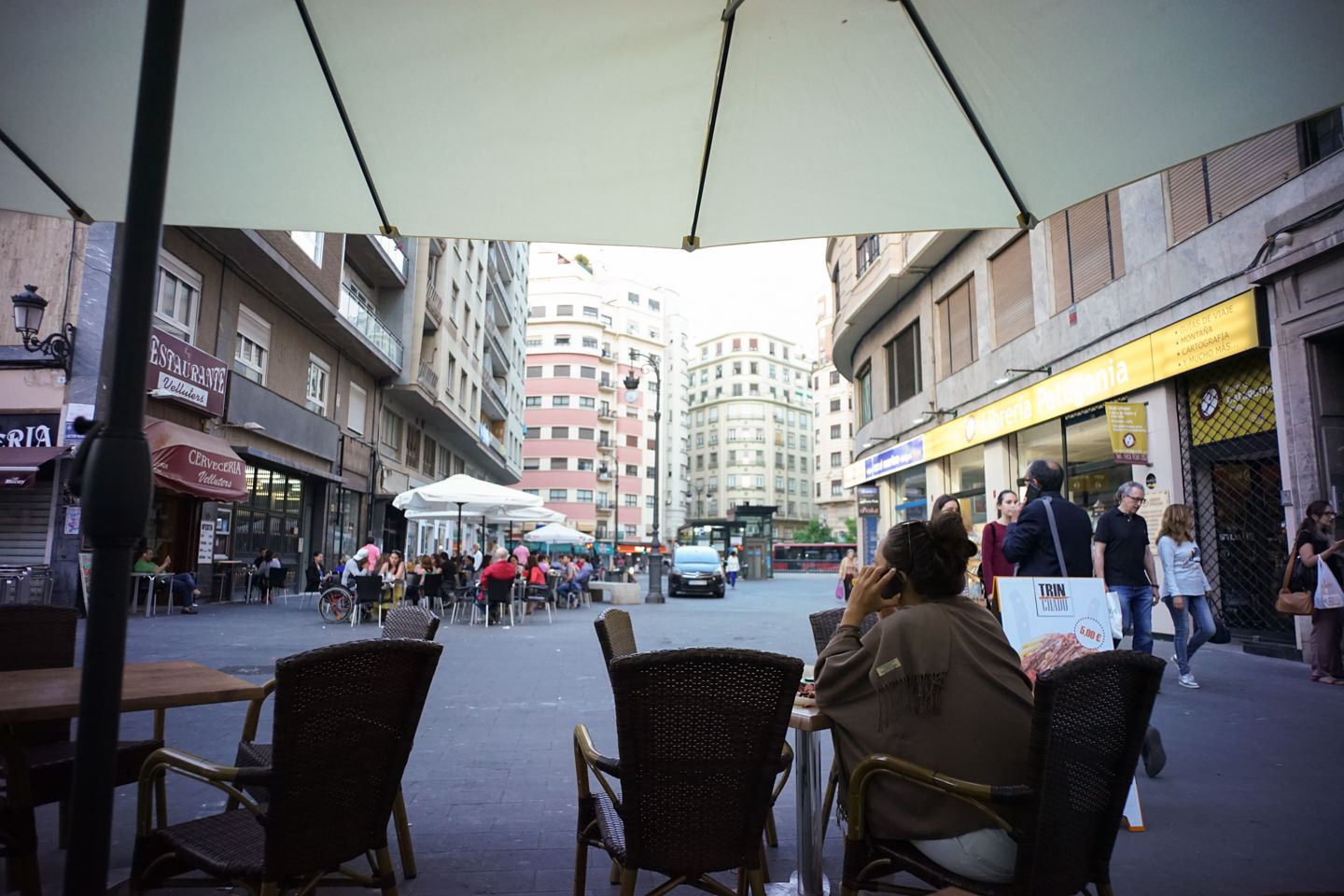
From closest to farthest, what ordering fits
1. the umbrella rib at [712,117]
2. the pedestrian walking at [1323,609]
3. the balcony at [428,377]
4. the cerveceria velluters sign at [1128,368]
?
1. the umbrella rib at [712,117]
2. the pedestrian walking at [1323,609]
3. the cerveceria velluters sign at [1128,368]
4. the balcony at [428,377]

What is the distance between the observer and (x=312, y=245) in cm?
2041

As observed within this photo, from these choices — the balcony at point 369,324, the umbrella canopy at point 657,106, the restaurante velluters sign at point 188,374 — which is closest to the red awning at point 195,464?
the restaurante velluters sign at point 188,374

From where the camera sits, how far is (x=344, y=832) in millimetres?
2617

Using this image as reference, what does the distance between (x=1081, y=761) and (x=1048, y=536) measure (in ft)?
10.4

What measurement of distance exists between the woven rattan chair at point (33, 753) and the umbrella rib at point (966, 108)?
11.5ft

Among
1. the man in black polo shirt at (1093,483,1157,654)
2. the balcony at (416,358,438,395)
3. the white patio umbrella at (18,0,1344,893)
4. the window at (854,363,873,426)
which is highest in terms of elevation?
the balcony at (416,358,438,395)

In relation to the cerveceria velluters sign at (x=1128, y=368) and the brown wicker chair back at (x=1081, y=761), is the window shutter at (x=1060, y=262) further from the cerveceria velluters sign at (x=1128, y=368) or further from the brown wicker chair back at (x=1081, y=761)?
the brown wicker chair back at (x=1081, y=761)

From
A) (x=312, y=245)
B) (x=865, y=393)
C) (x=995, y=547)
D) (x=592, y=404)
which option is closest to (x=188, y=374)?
(x=312, y=245)

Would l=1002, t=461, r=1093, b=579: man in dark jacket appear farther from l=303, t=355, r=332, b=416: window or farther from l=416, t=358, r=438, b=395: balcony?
l=416, t=358, r=438, b=395: balcony

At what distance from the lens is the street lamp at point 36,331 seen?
12297 millimetres

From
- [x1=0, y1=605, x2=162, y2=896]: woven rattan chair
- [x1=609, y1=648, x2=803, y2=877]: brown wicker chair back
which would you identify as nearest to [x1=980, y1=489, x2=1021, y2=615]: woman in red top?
[x1=609, y1=648, x2=803, y2=877]: brown wicker chair back

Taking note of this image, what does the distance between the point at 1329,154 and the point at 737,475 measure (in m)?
87.9

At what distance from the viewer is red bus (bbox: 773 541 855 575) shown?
2279 inches

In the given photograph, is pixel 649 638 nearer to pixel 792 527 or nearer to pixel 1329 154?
pixel 1329 154
